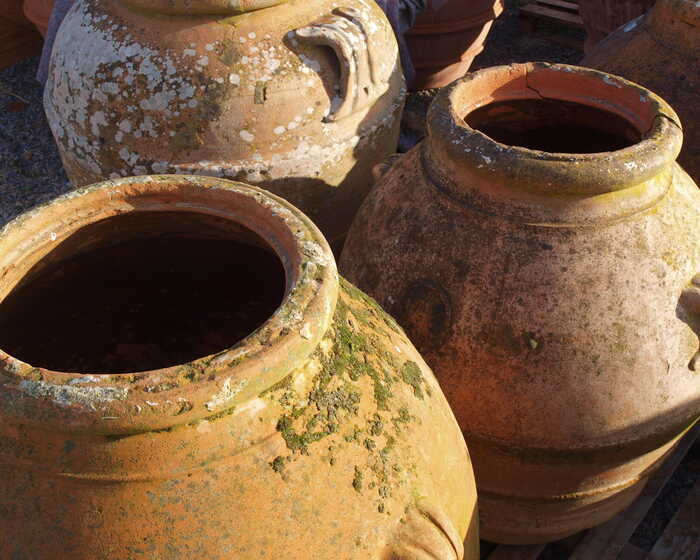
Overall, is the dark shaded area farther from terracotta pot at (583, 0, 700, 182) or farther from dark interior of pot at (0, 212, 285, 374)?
terracotta pot at (583, 0, 700, 182)

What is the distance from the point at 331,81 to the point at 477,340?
106cm

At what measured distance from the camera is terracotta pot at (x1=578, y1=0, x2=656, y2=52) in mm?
3906

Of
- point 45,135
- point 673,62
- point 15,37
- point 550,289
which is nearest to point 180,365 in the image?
point 550,289

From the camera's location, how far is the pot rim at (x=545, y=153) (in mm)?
1652

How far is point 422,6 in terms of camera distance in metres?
4.14

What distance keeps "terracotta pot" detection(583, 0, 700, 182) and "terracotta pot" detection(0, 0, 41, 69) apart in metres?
4.72

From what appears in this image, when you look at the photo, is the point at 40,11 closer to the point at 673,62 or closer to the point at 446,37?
the point at 446,37

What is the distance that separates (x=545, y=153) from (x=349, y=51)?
2.97 ft

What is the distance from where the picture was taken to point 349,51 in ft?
7.68

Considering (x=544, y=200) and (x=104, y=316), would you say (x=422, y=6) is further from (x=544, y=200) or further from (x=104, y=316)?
(x=104, y=316)

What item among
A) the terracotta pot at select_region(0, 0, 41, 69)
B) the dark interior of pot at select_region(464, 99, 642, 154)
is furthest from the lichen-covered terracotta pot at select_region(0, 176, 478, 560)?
the terracotta pot at select_region(0, 0, 41, 69)

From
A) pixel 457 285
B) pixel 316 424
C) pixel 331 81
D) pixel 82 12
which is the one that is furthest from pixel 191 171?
pixel 316 424

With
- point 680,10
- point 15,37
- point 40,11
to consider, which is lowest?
point 15,37

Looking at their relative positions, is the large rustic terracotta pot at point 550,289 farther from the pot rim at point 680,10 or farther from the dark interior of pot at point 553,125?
the pot rim at point 680,10
